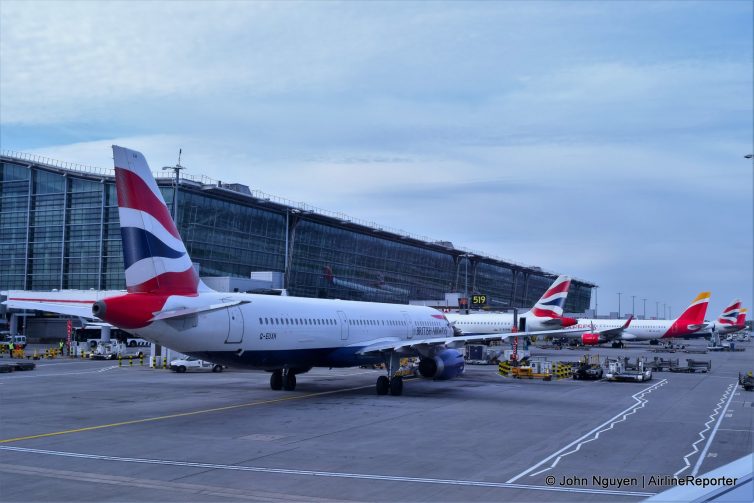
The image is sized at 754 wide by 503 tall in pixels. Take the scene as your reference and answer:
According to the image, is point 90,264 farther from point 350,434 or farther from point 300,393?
point 350,434

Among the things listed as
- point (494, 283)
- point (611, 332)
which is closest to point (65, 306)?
point (611, 332)

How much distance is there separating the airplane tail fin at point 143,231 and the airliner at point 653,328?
73.9 m

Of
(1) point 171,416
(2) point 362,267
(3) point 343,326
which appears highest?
(2) point 362,267

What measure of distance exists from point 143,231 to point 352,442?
1010cm

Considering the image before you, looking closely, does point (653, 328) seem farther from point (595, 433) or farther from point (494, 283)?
A: point (595, 433)

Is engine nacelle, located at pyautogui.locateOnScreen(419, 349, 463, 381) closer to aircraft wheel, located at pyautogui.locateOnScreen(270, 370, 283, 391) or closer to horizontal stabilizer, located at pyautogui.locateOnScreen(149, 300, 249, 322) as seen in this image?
aircraft wheel, located at pyautogui.locateOnScreen(270, 370, 283, 391)

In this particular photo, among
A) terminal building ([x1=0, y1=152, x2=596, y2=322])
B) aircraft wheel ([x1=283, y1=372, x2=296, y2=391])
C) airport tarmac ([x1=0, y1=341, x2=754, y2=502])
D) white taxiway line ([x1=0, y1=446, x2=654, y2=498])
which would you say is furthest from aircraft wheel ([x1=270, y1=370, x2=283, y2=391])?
terminal building ([x1=0, y1=152, x2=596, y2=322])

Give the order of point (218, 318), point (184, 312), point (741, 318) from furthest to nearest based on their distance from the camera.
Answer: point (741, 318)
point (218, 318)
point (184, 312)

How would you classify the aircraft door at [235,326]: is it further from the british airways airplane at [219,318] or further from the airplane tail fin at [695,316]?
the airplane tail fin at [695,316]

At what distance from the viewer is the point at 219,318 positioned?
82.6 feet

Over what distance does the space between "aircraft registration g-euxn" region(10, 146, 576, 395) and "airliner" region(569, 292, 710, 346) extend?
6055 cm

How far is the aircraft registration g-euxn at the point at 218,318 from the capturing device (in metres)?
22.8

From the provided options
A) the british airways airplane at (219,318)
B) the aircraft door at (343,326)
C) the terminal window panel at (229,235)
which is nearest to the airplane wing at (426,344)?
the british airways airplane at (219,318)

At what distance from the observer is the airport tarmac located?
A: 14055 mm
